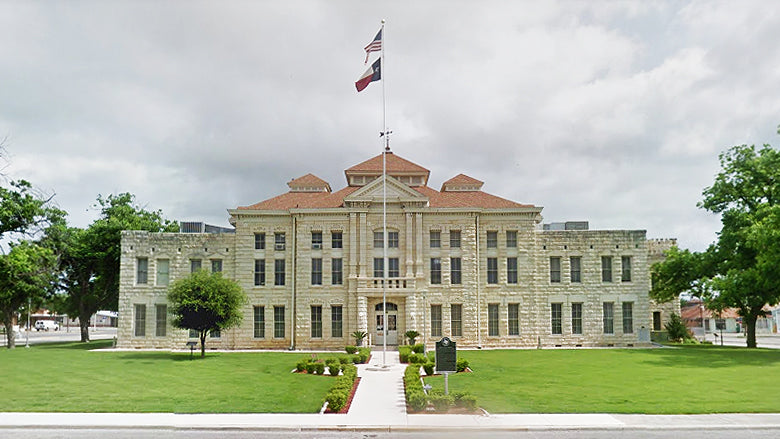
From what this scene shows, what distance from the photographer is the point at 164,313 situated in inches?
1745

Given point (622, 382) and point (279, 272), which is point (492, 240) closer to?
point (279, 272)

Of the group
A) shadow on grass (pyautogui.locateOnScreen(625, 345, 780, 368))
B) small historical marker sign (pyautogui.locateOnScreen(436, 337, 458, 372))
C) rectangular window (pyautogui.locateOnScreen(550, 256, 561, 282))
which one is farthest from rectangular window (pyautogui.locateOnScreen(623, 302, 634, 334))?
small historical marker sign (pyautogui.locateOnScreen(436, 337, 458, 372))

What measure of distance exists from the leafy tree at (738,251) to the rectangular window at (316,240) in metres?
25.2

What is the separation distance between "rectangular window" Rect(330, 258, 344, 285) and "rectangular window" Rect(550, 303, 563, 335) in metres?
15.6

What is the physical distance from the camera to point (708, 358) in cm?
3353

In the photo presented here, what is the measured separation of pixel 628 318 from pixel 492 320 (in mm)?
10150

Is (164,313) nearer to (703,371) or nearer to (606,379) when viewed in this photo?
(606,379)

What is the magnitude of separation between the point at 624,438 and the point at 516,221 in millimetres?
29813

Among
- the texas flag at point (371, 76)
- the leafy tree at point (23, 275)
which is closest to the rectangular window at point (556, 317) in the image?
the texas flag at point (371, 76)

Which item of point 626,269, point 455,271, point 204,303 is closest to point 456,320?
point 455,271

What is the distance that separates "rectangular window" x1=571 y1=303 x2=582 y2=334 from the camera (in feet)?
145

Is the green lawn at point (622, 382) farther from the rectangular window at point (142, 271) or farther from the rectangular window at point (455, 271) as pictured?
the rectangular window at point (142, 271)

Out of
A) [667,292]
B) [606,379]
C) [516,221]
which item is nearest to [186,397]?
[606,379]

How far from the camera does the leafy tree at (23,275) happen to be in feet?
112
